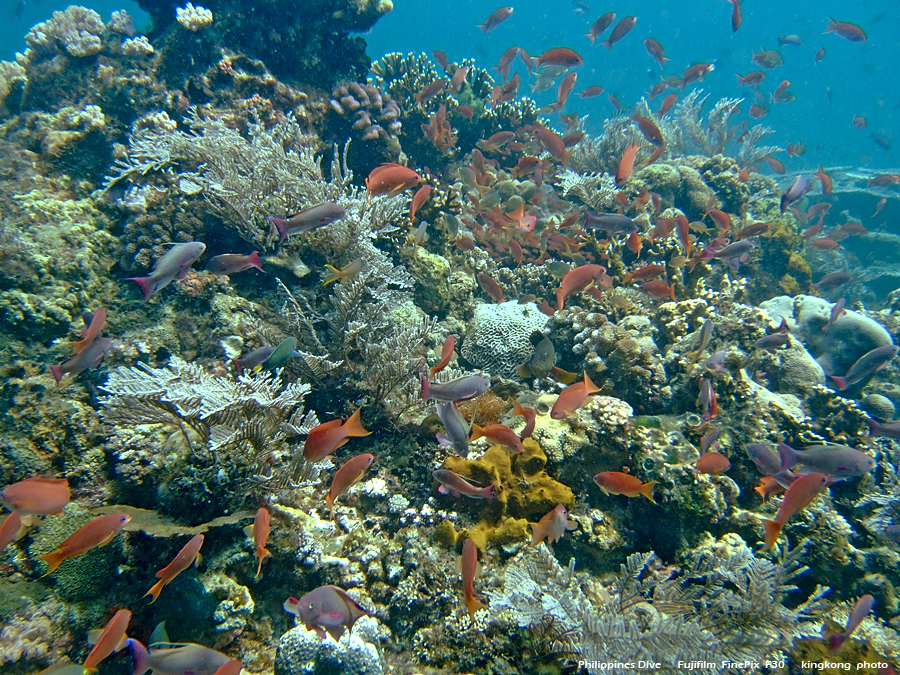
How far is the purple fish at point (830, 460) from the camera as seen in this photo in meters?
3.26

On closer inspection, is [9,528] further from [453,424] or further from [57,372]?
[453,424]

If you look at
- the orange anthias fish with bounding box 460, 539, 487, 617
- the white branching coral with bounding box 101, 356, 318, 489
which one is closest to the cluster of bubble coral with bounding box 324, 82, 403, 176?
the white branching coral with bounding box 101, 356, 318, 489

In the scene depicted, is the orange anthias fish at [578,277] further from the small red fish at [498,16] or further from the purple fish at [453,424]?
the small red fish at [498,16]

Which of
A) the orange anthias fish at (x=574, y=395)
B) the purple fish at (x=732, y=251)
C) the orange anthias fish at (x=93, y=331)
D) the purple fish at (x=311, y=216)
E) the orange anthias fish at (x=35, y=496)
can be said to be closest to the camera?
the orange anthias fish at (x=35, y=496)

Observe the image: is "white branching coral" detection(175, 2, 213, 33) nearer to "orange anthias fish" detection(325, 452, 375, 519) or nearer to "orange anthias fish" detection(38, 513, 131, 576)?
"orange anthias fish" detection(38, 513, 131, 576)

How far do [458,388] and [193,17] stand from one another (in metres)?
8.06

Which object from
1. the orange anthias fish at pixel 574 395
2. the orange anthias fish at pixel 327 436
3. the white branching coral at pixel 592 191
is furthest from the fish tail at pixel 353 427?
the white branching coral at pixel 592 191

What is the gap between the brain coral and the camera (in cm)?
506

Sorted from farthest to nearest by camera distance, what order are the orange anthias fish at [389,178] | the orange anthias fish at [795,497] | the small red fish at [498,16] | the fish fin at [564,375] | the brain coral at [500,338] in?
the small red fish at [498,16]
the brain coral at [500,338]
the fish fin at [564,375]
the orange anthias fish at [389,178]
the orange anthias fish at [795,497]

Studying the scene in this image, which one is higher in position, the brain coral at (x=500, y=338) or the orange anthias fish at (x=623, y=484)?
the brain coral at (x=500, y=338)

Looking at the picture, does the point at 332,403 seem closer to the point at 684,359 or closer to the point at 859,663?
the point at 684,359

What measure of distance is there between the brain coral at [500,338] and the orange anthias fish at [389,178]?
215 cm

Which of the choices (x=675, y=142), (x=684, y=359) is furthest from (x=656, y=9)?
(x=684, y=359)

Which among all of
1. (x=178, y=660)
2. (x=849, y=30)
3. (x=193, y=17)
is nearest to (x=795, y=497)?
(x=178, y=660)
